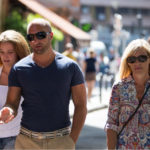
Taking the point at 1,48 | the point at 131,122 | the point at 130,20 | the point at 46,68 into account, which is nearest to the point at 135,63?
the point at 131,122

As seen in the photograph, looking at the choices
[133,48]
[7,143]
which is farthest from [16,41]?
[133,48]

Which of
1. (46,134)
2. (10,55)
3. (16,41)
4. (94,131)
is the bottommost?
(94,131)

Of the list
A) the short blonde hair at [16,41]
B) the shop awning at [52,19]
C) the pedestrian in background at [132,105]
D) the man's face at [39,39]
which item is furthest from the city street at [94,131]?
the man's face at [39,39]

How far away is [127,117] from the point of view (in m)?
4.25

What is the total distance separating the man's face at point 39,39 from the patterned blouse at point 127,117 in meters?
0.69

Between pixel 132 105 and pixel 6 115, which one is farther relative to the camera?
pixel 132 105

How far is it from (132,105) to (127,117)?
10 cm

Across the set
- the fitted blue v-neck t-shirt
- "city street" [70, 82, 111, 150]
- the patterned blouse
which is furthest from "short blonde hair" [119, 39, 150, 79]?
"city street" [70, 82, 111, 150]

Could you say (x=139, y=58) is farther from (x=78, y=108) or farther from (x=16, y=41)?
(x=16, y=41)

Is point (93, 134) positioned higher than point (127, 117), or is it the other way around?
point (127, 117)

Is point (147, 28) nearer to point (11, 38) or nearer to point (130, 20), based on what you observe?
point (130, 20)

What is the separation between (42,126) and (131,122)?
0.72 meters

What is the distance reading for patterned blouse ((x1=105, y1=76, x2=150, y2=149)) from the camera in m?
4.23

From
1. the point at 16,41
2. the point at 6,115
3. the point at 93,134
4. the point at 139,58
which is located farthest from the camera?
the point at 93,134
